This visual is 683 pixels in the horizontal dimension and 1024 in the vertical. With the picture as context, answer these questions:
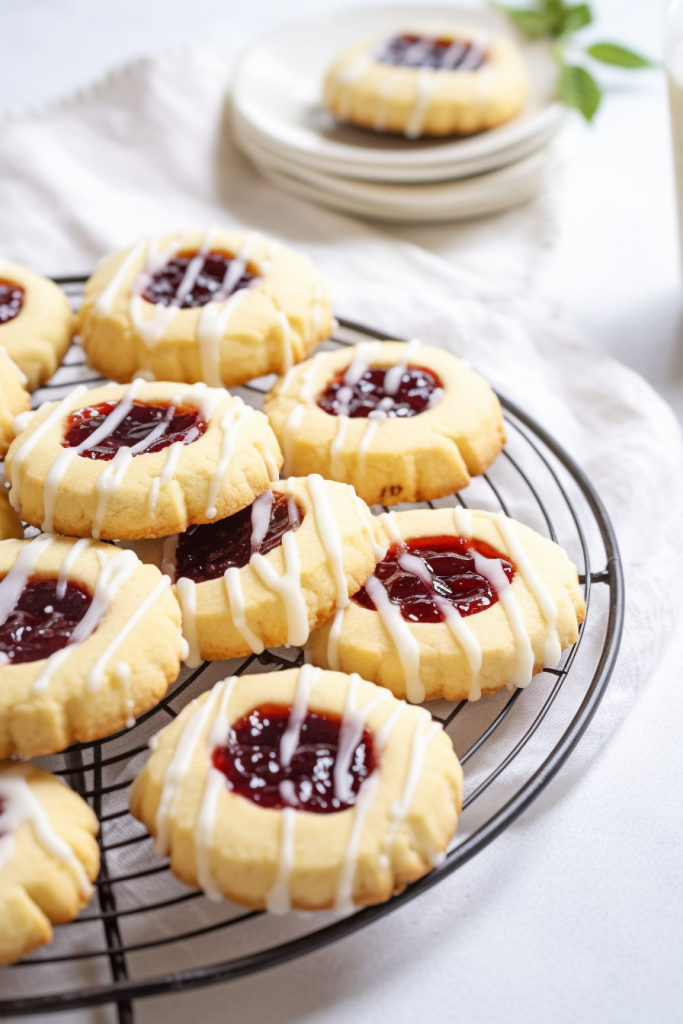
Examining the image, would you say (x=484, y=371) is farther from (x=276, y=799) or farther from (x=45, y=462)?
(x=276, y=799)

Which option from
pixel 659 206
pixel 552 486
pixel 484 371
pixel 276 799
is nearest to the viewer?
pixel 276 799

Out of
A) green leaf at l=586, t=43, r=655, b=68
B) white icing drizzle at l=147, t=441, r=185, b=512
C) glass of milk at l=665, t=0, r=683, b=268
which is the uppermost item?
glass of milk at l=665, t=0, r=683, b=268

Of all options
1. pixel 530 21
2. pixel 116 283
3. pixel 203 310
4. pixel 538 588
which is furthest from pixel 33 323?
pixel 530 21

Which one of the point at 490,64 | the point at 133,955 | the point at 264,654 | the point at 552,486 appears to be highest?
the point at 490,64

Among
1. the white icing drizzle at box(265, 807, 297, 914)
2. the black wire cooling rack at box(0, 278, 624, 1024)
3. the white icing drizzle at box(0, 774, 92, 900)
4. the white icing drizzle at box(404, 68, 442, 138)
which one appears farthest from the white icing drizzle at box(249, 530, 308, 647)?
the white icing drizzle at box(404, 68, 442, 138)

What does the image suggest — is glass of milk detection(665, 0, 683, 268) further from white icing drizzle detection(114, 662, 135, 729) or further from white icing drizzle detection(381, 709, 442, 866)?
white icing drizzle detection(114, 662, 135, 729)

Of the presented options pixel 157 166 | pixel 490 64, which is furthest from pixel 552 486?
pixel 157 166
